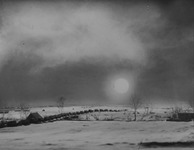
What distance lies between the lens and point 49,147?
1444 centimetres

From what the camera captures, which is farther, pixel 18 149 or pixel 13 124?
pixel 13 124

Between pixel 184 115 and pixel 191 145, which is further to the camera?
pixel 184 115

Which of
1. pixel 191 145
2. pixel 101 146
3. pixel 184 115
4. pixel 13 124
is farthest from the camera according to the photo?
pixel 184 115

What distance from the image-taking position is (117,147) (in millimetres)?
13711

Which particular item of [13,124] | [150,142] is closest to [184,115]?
[13,124]

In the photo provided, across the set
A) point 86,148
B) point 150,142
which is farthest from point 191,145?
point 86,148

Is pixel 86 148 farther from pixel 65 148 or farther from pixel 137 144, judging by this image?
pixel 137 144

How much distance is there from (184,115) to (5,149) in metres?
45.9

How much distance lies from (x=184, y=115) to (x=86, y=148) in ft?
146

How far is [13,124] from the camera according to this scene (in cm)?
3125

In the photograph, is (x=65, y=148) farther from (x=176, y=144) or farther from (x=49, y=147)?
(x=176, y=144)

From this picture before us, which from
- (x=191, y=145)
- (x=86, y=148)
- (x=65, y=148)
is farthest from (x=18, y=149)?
(x=191, y=145)

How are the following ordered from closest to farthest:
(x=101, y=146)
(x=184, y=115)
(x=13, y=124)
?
(x=101, y=146) < (x=13, y=124) < (x=184, y=115)

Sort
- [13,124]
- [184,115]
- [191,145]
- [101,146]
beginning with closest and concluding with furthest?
[191,145]
[101,146]
[13,124]
[184,115]
